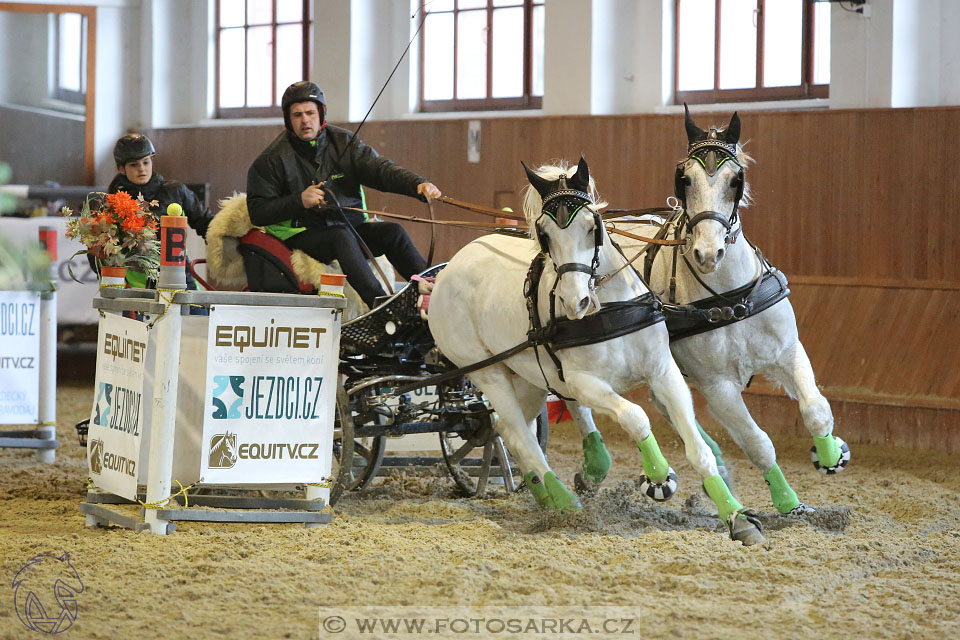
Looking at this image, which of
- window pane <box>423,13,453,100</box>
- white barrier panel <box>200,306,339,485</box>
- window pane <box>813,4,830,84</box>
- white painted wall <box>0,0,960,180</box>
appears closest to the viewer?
white barrier panel <box>200,306,339,485</box>

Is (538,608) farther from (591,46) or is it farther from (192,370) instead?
(591,46)

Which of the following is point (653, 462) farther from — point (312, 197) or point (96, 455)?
point (96, 455)

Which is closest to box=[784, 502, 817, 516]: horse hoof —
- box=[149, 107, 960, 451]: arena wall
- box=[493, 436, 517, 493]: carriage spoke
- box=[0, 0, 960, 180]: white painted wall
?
box=[493, 436, 517, 493]: carriage spoke

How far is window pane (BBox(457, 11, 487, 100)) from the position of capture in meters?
10.0

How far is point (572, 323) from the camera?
4.21 meters

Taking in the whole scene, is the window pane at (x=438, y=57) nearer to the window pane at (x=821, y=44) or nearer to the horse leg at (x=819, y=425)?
the window pane at (x=821, y=44)

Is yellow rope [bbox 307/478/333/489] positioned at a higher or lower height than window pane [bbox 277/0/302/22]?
lower

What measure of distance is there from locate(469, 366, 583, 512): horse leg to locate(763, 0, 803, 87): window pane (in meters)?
5.01

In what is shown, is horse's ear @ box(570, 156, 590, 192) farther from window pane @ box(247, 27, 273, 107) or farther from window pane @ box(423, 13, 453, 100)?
window pane @ box(247, 27, 273, 107)

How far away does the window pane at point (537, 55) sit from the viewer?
31.8 feet

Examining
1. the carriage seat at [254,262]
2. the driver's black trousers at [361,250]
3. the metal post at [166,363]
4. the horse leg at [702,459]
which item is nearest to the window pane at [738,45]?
the driver's black trousers at [361,250]

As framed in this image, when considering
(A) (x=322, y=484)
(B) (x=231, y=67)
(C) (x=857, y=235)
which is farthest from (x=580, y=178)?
(B) (x=231, y=67)

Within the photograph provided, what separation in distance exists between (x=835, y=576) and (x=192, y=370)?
277cm

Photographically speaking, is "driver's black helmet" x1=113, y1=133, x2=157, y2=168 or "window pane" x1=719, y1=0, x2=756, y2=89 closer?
"driver's black helmet" x1=113, y1=133, x2=157, y2=168
